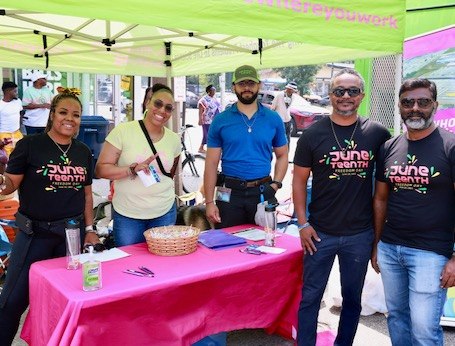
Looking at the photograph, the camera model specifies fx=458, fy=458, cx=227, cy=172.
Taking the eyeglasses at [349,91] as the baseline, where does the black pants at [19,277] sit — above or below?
below

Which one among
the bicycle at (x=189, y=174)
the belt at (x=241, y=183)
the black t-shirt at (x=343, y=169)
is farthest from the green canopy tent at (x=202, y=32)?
the bicycle at (x=189, y=174)

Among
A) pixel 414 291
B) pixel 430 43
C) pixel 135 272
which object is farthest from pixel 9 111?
pixel 414 291

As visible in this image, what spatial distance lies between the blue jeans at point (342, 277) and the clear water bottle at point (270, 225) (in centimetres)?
26

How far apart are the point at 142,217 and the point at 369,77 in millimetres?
3916

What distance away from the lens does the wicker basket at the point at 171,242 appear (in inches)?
105

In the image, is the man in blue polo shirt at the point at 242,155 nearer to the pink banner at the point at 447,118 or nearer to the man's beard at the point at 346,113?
the man's beard at the point at 346,113

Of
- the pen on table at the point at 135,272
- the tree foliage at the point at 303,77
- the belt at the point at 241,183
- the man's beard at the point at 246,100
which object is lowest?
the pen on table at the point at 135,272

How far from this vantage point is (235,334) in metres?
3.43

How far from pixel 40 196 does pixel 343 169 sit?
1717 mm

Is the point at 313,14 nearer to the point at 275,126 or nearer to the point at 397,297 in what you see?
the point at 275,126

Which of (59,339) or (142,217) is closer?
(59,339)

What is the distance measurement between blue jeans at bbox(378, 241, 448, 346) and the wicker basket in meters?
1.09

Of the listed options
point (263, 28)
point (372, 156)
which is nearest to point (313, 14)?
point (263, 28)

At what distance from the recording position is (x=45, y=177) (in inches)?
102
